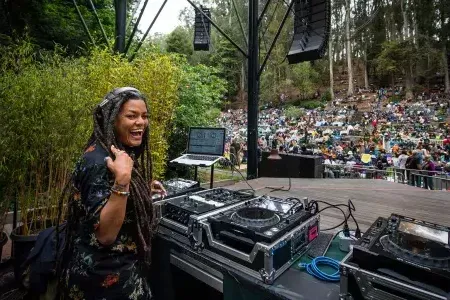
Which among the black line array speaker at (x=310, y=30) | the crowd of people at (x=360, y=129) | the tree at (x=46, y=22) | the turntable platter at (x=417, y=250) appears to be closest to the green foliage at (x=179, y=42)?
the crowd of people at (x=360, y=129)

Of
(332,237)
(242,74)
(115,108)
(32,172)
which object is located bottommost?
(332,237)

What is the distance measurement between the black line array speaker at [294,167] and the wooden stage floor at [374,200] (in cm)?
122

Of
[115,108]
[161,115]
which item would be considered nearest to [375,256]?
[115,108]

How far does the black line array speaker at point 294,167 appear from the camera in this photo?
5.67 meters

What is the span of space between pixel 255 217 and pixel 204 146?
1526 millimetres

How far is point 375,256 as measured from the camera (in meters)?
0.93

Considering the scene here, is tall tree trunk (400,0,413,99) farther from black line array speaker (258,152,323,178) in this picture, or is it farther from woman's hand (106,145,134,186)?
woman's hand (106,145,134,186)

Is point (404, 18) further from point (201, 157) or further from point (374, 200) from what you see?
point (201, 157)

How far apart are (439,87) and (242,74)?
18469 millimetres

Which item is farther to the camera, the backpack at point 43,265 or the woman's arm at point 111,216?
the backpack at point 43,265

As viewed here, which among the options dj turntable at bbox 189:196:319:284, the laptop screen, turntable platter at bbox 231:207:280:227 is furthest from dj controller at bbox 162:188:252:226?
the laptop screen

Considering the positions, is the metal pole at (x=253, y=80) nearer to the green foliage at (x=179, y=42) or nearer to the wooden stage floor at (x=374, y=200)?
the wooden stage floor at (x=374, y=200)

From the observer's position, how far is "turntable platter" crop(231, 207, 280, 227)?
49.8 inches

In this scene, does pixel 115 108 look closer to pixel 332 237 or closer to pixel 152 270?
pixel 152 270
